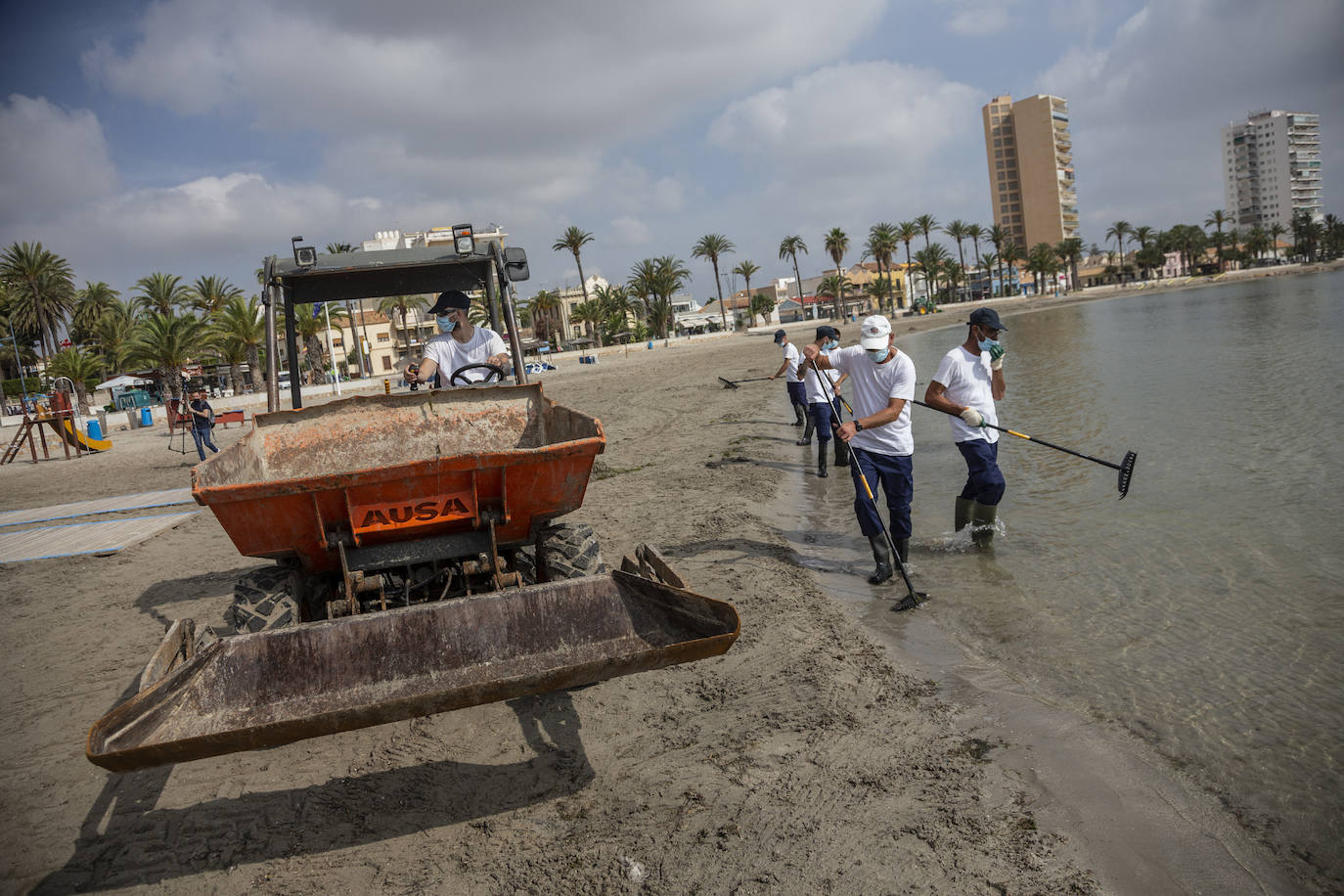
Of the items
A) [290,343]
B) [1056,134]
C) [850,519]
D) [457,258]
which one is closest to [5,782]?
[290,343]

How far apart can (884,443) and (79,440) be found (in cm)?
2593

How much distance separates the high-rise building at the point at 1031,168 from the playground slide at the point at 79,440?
133184 mm

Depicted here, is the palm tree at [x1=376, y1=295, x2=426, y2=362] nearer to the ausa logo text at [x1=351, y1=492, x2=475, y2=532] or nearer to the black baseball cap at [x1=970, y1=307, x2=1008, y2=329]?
the ausa logo text at [x1=351, y1=492, x2=475, y2=532]

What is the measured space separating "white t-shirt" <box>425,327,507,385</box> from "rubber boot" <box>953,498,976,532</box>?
400cm

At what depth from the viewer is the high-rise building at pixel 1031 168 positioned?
134 m

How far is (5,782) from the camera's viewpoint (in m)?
4.00

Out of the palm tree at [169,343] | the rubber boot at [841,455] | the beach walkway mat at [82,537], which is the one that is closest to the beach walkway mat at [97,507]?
the beach walkway mat at [82,537]

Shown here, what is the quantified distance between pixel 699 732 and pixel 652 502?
5262 millimetres

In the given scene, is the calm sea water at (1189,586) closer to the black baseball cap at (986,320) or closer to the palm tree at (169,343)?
the black baseball cap at (986,320)

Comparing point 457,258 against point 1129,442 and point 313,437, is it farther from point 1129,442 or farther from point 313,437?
point 1129,442

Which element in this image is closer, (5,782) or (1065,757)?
(1065,757)

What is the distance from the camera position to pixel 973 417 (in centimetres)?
615

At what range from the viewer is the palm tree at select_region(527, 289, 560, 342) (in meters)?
89.4

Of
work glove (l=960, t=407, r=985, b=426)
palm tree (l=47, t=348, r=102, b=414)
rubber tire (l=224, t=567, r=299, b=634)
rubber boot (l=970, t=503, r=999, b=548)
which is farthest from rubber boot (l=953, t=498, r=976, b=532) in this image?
palm tree (l=47, t=348, r=102, b=414)
